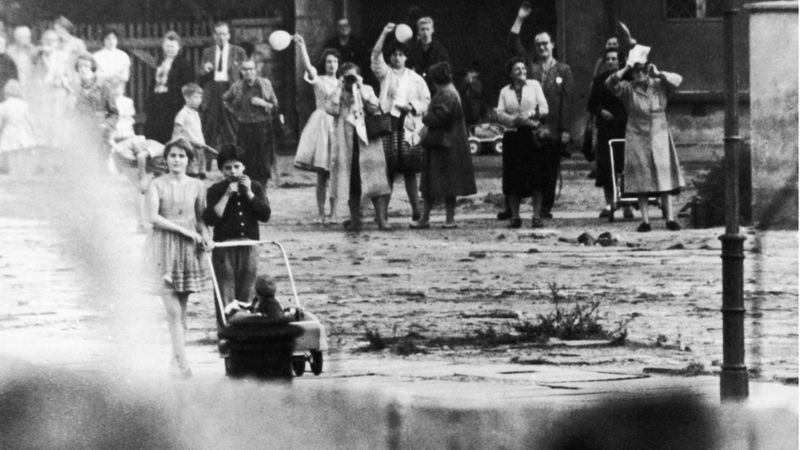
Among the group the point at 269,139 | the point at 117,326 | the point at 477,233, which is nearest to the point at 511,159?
the point at 477,233

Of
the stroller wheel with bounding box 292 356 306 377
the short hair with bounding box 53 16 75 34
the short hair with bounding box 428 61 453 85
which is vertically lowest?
the stroller wheel with bounding box 292 356 306 377

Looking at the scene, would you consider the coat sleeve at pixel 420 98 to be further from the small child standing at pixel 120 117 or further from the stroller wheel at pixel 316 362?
the stroller wheel at pixel 316 362

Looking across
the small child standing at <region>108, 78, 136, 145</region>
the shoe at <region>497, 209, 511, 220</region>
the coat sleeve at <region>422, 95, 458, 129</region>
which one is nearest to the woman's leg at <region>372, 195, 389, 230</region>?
the coat sleeve at <region>422, 95, 458, 129</region>

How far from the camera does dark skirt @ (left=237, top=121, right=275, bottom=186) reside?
23.2 meters

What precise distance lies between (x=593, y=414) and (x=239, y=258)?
3.42 m

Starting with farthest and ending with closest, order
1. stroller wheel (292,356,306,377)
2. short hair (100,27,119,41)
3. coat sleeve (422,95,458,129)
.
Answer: short hair (100,27,119,41) → coat sleeve (422,95,458,129) → stroller wheel (292,356,306,377)

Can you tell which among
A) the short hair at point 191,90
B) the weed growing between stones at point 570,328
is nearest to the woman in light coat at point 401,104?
the short hair at point 191,90

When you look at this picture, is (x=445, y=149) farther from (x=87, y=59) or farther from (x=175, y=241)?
(x=87, y=59)

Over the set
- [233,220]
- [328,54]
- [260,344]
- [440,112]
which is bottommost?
[260,344]

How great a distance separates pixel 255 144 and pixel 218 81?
94.3 inches

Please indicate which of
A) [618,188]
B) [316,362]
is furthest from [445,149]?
[316,362]

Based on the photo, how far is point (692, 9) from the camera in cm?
2756

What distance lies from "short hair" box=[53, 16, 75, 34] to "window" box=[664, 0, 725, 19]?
9.10 metres

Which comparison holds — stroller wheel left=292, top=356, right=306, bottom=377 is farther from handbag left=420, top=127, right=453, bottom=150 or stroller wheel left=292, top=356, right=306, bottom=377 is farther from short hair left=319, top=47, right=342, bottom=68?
short hair left=319, top=47, right=342, bottom=68
